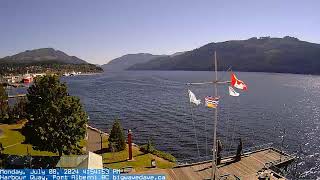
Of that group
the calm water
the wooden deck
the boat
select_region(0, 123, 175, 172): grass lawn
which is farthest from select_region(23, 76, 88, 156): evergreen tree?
the calm water

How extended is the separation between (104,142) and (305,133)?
55636mm

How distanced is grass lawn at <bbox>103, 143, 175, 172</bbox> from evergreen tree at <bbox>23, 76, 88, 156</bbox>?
22.8 ft

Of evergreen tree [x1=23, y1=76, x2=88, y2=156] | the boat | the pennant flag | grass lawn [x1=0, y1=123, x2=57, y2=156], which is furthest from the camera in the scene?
grass lawn [x1=0, y1=123, x2=57, y2=156]

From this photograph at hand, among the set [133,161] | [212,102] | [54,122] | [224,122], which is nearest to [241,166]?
[133,161]

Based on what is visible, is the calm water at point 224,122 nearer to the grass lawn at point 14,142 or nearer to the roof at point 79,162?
the grass lawn at point 14,142

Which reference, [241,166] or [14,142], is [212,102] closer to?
[241,166]

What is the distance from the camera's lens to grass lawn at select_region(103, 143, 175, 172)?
160ft

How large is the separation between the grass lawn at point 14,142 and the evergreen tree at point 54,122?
11702mm

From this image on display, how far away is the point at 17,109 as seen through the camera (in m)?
85.3

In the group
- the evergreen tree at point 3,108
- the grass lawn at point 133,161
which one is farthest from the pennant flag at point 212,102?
the evergreen tree at point 3,108

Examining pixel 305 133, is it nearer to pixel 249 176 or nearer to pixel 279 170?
pixel 279 170

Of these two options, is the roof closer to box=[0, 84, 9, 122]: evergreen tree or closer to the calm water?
the calm water

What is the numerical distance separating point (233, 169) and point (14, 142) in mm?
40637

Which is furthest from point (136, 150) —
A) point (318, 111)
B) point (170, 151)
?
point (318, 111)
